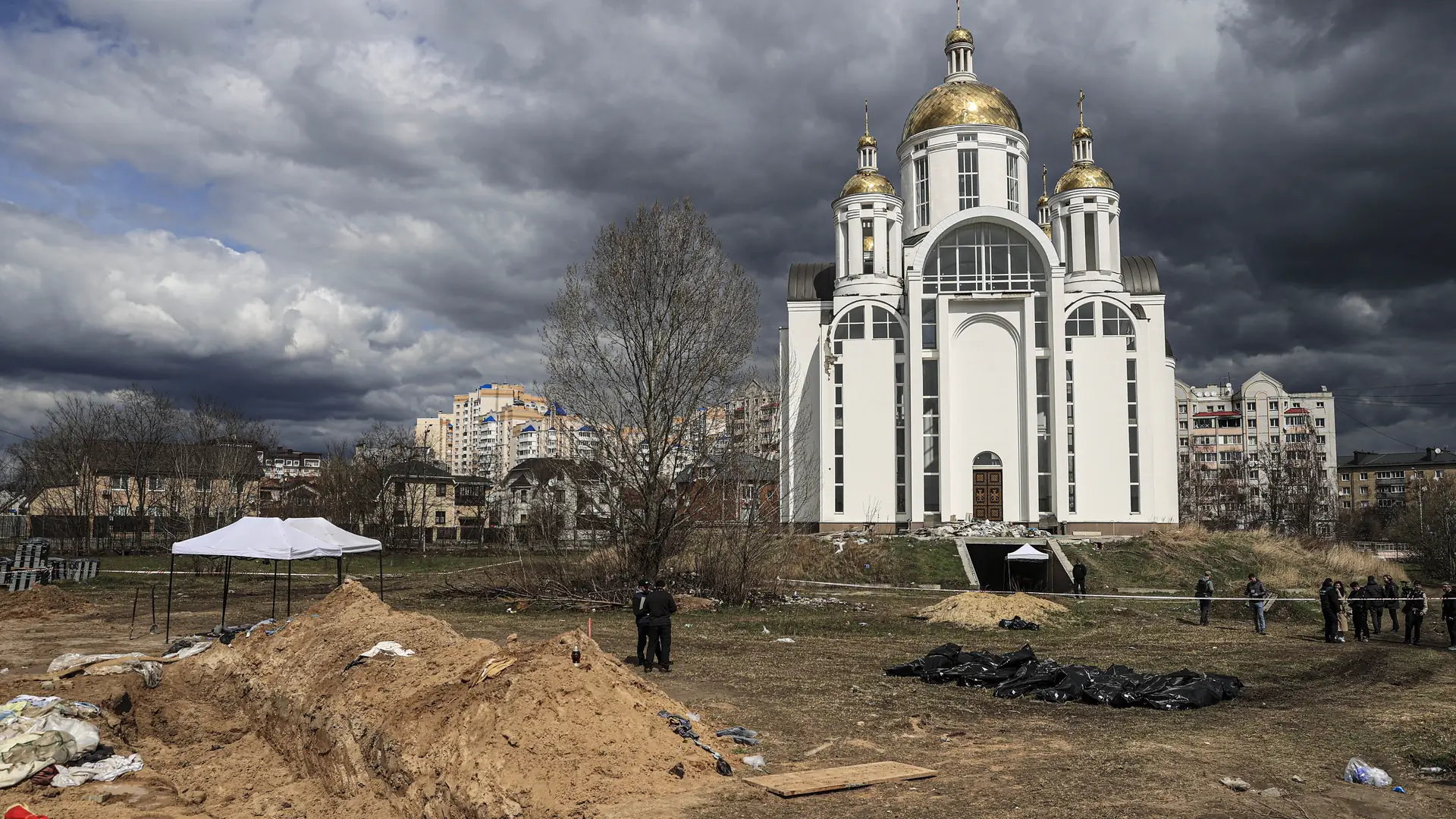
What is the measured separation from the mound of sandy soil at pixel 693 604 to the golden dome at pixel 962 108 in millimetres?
32248

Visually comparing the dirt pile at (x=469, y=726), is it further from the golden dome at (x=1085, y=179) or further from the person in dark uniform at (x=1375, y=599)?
the golden dome at (x=1085, y=179)

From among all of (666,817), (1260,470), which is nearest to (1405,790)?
(666,817)

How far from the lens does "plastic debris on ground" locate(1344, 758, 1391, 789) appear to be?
9.11 metres

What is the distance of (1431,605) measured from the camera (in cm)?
2945

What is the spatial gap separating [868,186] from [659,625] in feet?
123

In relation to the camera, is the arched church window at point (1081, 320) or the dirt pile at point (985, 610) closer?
the dirt pile at point (985, 610)

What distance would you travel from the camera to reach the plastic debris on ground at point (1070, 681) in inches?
511

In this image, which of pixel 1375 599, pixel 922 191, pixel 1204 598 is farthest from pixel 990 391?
pixel 1375 599

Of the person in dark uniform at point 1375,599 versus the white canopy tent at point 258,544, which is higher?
the white canopy tent at point 258,544

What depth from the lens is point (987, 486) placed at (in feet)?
146

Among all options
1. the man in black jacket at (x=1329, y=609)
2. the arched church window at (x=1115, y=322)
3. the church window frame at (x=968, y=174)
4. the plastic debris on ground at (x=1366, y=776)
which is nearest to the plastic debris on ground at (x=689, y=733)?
the plastic debris on ground at (x=1366, y=776)

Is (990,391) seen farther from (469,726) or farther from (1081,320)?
(469,726)

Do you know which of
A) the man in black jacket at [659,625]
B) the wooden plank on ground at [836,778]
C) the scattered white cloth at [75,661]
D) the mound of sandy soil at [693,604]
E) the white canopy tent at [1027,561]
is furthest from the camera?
the white canopy tent at [1027,561]

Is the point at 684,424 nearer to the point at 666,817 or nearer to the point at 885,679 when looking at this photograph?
the point at 885,679
